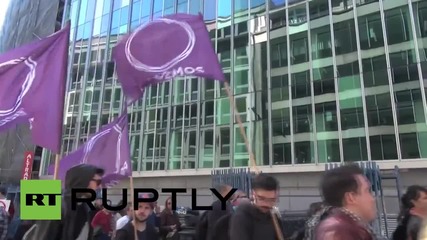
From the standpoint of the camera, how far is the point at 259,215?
3268 mm

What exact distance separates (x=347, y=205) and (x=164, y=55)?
11.5 ft

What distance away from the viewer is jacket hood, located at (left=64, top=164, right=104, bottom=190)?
3012 mm

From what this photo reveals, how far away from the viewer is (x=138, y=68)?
198 inches

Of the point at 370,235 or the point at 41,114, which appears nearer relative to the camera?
the point at 370,235

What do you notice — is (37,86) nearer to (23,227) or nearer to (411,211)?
(23,227)

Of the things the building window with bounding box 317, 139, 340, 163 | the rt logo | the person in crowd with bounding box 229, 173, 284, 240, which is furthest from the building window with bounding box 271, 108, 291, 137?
the rt logo

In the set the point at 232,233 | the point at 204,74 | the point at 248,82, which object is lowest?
the point at 232,233

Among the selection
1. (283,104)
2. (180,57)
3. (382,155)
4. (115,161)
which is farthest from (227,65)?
(180,57)

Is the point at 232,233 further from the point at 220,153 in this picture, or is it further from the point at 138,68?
the point at 220,153

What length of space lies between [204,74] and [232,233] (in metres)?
2.22

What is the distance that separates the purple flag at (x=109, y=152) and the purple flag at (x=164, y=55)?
2018mm

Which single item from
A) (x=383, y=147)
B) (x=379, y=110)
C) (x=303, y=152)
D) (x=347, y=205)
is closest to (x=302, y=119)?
(x=303, y=152)

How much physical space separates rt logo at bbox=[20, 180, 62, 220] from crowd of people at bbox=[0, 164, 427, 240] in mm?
61

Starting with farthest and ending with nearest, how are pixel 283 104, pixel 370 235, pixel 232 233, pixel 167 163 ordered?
pixel 167 163 → pixel 283 104 → pixel 232 233 → pixel 370 235
